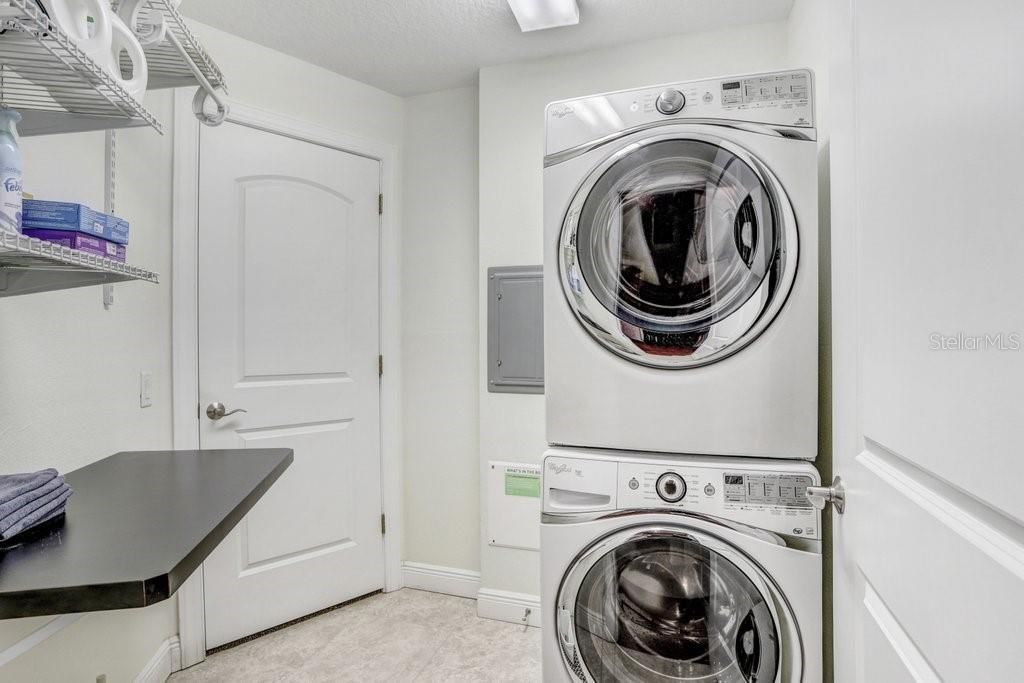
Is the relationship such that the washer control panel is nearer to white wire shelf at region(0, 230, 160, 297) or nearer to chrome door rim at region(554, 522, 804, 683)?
chrome door rim at region(554, 522, 804, 683)

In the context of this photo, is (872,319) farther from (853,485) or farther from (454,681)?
(454,681)

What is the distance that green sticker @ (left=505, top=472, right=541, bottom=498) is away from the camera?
7.75ft

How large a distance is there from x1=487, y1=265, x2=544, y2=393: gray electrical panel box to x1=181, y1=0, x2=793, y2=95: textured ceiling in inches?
38.4

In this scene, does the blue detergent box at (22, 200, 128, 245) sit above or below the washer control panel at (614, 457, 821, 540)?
above

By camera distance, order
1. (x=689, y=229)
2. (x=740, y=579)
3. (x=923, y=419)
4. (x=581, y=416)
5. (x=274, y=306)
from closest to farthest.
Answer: (x=923, y=419) < (x=740, y=579) < (x=689, y=229) < (x=581, y=416) < (x=274, y=306)

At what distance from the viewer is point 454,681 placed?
193 centimetres

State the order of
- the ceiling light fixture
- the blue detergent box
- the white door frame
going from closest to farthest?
the blue detergent box < the ceiling light fixture < the white door frame

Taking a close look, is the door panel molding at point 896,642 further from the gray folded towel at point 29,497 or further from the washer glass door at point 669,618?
the gray folded towel at point 29,497

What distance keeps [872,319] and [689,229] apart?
0.68 meters

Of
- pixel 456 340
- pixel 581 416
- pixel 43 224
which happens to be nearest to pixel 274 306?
pixel 456 340

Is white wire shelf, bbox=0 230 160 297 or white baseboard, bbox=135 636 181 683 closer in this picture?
white wire shelf, bbox=0 230 160 297

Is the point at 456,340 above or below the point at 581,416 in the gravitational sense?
above

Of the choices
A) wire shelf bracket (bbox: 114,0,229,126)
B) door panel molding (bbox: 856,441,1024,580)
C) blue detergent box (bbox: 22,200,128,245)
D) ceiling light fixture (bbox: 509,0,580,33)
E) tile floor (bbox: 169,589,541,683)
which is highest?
ceiling light fixture (bbox: 509,0,580,33)

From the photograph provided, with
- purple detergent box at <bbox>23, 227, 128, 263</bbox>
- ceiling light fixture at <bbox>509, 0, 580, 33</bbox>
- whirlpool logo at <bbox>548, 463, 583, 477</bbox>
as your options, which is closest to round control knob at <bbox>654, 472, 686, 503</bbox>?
whirlpool logo at <bbox>548, 463, 583, 477</bbox>
